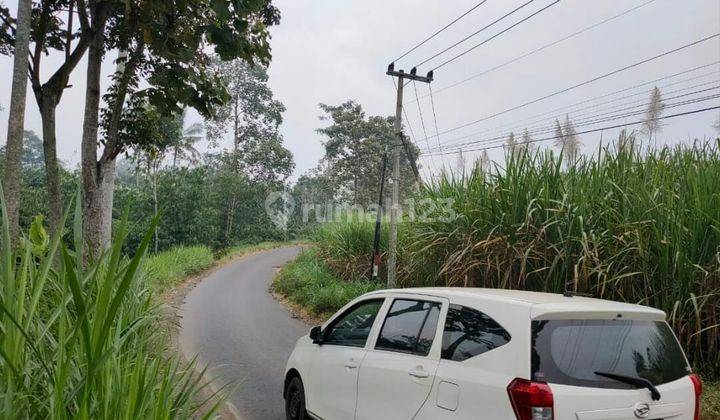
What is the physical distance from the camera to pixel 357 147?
41656 mm

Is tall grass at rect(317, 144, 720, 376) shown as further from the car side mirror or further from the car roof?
the car side mirror

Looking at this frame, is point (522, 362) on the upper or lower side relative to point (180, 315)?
upper

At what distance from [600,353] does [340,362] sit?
2.22 m

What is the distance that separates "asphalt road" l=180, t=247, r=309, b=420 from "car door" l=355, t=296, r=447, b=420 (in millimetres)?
1007

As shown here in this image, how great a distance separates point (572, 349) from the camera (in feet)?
9.78

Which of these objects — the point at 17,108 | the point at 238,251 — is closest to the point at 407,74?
the point at 17,108

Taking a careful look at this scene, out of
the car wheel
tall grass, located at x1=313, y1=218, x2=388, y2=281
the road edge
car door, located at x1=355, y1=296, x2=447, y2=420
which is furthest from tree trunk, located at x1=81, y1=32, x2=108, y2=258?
tall grass, located at x1=313, y1=218, x2=388, y2=281

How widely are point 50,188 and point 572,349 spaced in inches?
291

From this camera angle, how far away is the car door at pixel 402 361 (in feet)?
11.6

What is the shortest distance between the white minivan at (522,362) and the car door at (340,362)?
147 millimetres

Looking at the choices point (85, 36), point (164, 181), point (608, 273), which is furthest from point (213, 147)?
point (608, 273)

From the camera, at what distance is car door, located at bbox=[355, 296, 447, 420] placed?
3521 mm

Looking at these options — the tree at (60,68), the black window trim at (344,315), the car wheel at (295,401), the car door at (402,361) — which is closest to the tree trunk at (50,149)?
the tree at (60,68)

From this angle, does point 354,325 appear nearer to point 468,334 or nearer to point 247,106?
point 468,334
